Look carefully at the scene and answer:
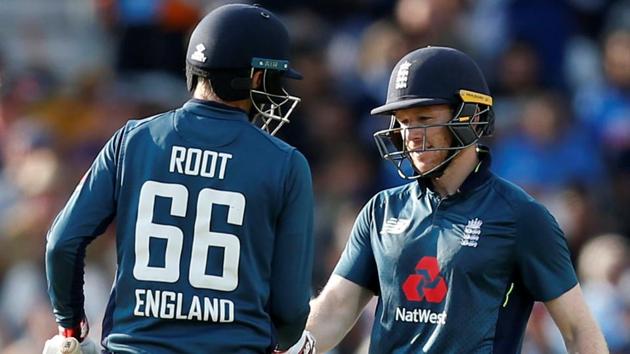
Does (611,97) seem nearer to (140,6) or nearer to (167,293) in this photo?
(140,6)

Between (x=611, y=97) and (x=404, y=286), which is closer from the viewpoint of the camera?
(x=404, y=286)

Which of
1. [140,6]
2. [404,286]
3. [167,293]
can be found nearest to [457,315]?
[404,286]

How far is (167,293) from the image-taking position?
16.8 ft

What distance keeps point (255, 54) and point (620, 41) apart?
20.8 ft

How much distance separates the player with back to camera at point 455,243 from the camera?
5.53 m

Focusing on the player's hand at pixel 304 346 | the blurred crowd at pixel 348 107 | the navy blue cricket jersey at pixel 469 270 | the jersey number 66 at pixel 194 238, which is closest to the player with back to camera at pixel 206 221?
the jersey number 66 at pixel 194 238

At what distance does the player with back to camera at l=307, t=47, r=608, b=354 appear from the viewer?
18.1 feet

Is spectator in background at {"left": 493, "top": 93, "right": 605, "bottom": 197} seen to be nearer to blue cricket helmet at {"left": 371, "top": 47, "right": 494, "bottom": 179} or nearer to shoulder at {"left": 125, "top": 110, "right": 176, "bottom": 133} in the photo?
blue cricket helmet at {"left": 371, "top": 47, "right": 494, "bottom": 179}

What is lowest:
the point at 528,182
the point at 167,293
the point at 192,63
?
the point at 528,182

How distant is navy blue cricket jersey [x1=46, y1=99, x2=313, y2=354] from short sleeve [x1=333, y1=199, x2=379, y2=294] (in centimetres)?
61

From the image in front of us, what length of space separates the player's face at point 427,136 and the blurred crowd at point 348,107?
3.88 meters

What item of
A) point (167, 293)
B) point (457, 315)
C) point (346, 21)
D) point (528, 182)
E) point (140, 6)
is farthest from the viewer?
point (346, 21)

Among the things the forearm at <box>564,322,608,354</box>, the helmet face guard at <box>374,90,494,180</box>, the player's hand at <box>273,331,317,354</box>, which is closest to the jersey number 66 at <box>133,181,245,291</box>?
the player's hand at <box>273,331,317,354</box>

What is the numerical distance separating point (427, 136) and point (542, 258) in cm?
61
